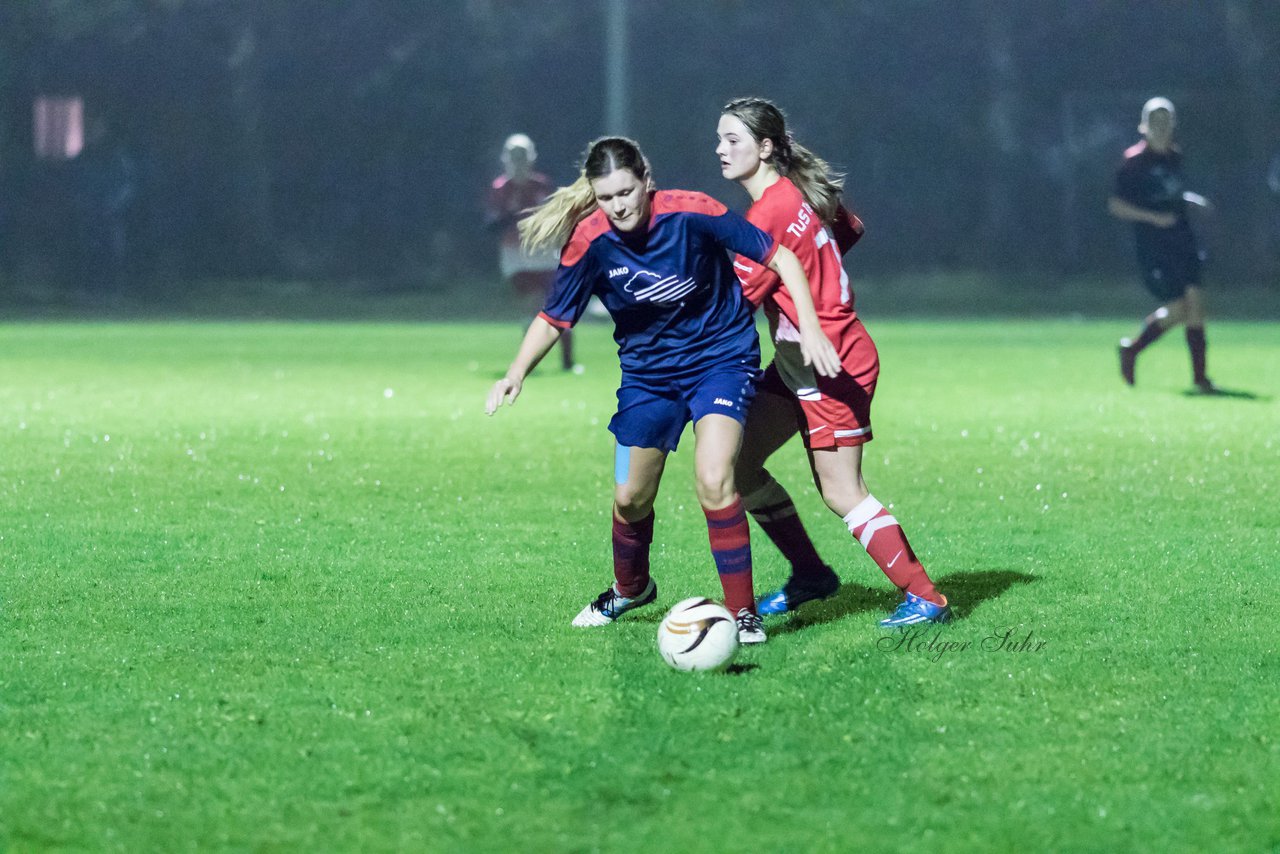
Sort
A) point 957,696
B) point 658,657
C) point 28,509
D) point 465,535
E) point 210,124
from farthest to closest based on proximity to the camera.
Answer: point 210,124
point 28,509
point 465,535
point 658,657
point 957,696

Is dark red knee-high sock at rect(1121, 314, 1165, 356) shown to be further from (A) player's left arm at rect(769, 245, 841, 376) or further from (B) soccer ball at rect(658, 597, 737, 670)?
(B) soccer ball at rect(658, 597, 737, 670)

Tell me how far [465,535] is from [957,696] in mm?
3390

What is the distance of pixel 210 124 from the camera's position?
33.2 meters

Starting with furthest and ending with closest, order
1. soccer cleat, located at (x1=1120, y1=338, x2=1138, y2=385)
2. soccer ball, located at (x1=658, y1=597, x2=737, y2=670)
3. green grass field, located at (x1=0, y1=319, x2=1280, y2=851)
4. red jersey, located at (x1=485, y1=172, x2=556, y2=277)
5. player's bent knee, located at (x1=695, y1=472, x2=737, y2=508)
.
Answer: red jersey, located at (x1=485, y1=172, x2=556, y2=277)
soccer cleat, located at (x1=1120, y1=338, x2=1138, y2=385)
player's bent knee, located at (x1=695, y1=472, x2=737, y2=508)
soccer ball, located at (x1=658, y1=597, x2=737, y2=670)
green grass field, located at (x1=0, y1=319, x2=1280, y2=851)

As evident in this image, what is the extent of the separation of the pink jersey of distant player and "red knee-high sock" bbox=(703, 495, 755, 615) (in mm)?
502

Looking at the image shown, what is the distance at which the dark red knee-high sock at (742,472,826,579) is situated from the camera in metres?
6.31

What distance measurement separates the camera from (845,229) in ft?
20.2

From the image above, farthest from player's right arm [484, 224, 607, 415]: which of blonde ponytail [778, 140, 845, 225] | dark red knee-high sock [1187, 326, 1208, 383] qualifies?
dark red knee-high sock [1187, 326, 1208, 383]

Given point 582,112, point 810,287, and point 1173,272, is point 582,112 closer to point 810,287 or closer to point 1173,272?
point 1173,272

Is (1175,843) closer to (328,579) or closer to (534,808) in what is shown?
(534,808)

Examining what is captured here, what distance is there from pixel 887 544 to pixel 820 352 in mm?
815

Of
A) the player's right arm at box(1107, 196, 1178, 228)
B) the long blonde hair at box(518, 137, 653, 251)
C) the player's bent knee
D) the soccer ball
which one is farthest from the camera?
the player's right arm at box(1107, 196, 1178, 228)

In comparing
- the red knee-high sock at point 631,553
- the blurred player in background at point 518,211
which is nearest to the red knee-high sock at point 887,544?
the red knee-high sock at point 631,553

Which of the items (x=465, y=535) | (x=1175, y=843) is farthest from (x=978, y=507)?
(x=1175, y=843)
